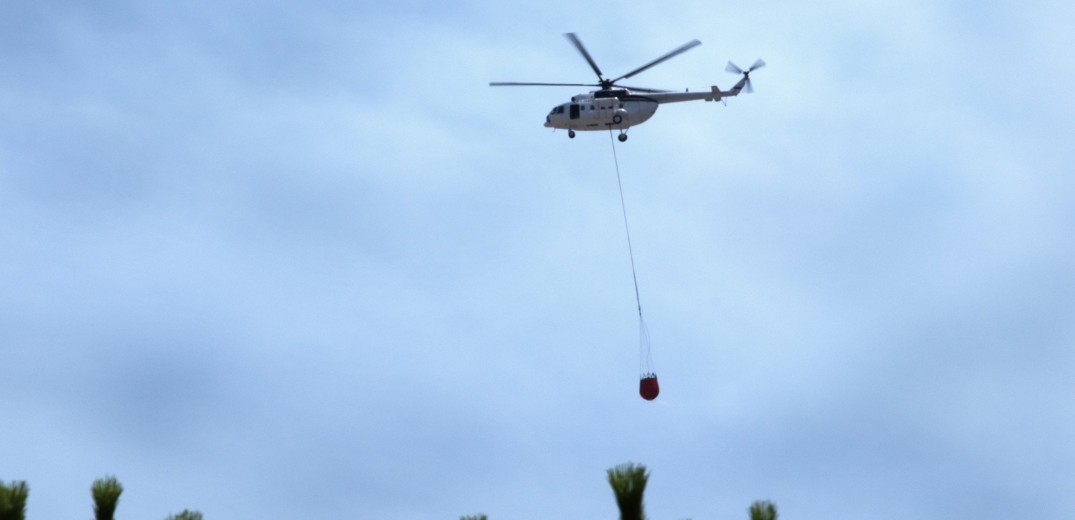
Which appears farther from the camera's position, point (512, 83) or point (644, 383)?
point (512, 83)

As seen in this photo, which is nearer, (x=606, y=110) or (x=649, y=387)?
A: (x=649, y=387)

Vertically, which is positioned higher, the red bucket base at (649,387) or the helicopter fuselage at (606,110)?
the helicopter fuselage at (606,110)

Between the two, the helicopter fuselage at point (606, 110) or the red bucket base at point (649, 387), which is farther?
the helicopter fuselage at point (606, 110)

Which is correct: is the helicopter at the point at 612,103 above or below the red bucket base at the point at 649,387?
above

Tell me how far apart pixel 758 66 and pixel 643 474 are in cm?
3696

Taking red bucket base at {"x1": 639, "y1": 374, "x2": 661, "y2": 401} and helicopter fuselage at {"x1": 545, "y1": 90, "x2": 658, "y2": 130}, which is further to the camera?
helicopter fuselage at {"x1": 545, "y1": 90, "x2": 658, "y2": 130}

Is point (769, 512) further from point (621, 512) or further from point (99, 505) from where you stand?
point (99, 505)

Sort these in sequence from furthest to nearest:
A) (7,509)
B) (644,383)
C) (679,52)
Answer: (679,52), (644,383), (7,509)

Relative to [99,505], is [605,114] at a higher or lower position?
higher

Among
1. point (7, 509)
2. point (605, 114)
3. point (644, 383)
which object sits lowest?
point (7, 509)

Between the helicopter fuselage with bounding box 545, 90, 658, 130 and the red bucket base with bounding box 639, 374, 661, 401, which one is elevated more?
the helicopter fuselage with bounding box 545, 90, 658, 130

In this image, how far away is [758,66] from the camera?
55.5 meters

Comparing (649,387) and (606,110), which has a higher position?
(606,110)

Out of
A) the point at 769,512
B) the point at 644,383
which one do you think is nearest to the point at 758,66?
the point at 644,383
